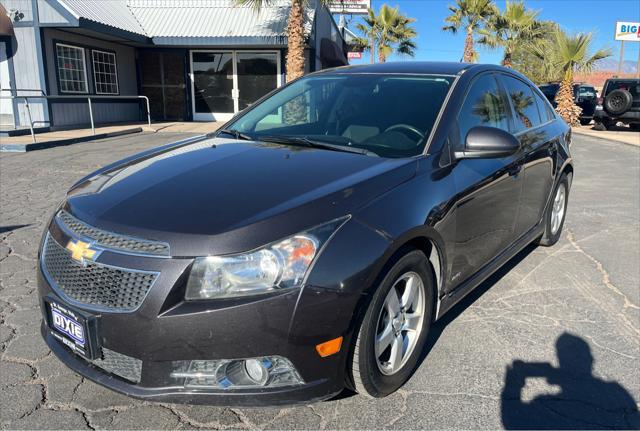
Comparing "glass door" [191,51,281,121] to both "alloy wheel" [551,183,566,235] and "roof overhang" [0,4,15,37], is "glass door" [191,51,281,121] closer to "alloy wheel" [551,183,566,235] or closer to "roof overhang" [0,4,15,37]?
"roof overhang" [0,4,15,37]

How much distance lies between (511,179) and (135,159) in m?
2.52

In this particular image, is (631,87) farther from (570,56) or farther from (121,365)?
(121,365)

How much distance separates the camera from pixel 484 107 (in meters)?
3.54

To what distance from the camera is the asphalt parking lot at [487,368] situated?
2.43 meters

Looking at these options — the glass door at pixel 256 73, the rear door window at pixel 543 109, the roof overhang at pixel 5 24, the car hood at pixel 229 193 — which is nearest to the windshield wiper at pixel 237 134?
the car hood at pixel 229 193

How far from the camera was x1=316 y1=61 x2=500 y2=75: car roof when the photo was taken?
356 cm

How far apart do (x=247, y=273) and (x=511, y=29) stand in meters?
26.2

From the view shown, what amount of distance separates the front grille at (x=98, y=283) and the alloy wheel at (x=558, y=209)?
409 centimetres

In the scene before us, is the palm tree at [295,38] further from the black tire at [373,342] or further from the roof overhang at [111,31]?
the black tire at [373,342]

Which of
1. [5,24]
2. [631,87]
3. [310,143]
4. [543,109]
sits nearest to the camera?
[310,143]

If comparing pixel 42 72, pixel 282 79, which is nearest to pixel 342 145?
pixel 42 72

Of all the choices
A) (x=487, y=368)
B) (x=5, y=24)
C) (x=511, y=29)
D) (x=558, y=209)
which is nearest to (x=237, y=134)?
(x=487, y=368)

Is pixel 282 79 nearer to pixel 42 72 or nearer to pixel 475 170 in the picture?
pixel 42 72

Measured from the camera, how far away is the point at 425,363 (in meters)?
2.94
